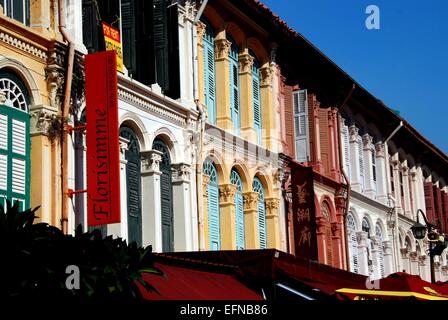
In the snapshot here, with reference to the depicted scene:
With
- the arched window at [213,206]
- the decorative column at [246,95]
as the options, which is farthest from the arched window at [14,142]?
the decorative column at [246,95]

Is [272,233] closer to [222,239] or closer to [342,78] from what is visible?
[222,239]

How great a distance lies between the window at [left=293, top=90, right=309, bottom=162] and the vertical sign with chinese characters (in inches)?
57.9

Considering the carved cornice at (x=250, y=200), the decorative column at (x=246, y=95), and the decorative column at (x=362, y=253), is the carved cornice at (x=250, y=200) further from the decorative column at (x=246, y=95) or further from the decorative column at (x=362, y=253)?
the decorative column at (x=362, y=253)

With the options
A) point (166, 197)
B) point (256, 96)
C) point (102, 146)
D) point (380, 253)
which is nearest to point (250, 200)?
point (256, 96)

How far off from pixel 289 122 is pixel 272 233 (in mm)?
2704

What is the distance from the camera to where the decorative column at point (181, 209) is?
15914 mm

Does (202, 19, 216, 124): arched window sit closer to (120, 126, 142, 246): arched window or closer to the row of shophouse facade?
the row of shophouse facade

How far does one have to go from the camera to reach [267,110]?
20.0 metres

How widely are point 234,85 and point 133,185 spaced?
15.2ft

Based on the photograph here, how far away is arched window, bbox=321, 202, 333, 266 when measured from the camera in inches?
881

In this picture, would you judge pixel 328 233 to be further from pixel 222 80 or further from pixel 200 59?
pixel 200 59

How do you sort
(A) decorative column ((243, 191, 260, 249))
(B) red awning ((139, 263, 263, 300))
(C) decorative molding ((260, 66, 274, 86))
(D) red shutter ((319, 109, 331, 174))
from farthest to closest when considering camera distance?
(D) red shutter ((319, 109, 331, 174)) → (C) decorative molding ((260, 66, 274, 86)) → (A) decorative column ((243, 191, 260, 249)) → (B) red awning ((139, 263, 263, 300))

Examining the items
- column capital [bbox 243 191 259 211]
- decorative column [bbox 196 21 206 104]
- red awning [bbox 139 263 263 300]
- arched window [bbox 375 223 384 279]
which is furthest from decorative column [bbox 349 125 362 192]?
red awning [bbox 139 263 263 300]

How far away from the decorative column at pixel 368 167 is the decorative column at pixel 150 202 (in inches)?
459
